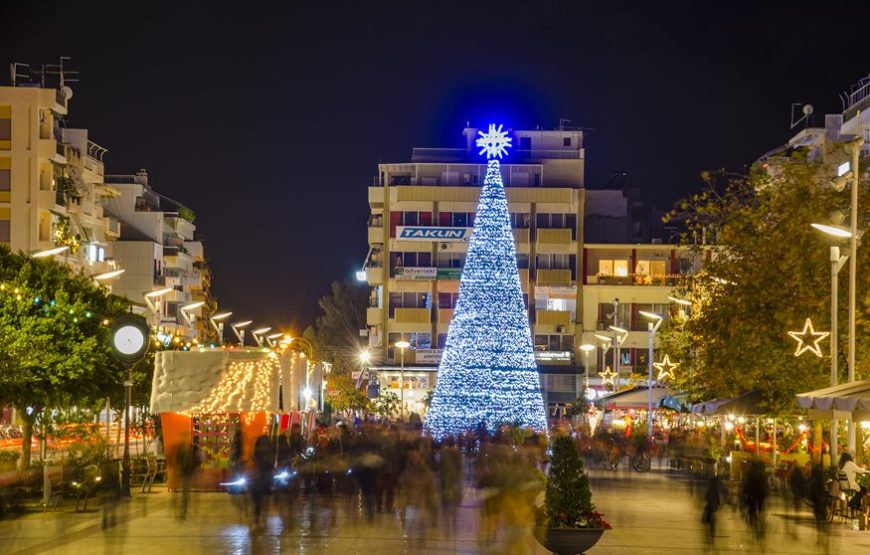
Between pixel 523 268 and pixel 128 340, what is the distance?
64.4 meters

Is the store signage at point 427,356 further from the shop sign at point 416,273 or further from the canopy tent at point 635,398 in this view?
the canopy tent at point 635,398

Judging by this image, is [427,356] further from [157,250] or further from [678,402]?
[678,402]

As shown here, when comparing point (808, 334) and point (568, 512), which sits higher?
point (808, 334)

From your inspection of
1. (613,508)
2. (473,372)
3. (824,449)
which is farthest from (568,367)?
(613,508)

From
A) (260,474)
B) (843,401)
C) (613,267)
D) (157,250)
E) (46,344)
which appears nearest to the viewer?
(843,401)

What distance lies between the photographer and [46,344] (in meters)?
38.5

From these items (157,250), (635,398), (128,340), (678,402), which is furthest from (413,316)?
(128,340)

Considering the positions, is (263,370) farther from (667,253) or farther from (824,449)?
(667,253)

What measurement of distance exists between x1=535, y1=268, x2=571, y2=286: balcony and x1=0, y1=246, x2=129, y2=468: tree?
5001 cm

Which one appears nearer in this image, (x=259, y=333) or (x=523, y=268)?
(x=259, y=333)

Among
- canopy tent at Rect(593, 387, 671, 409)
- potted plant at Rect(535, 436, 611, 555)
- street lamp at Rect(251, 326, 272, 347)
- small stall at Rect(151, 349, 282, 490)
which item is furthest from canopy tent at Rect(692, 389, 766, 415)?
street lamp at Rect(251, 326, 272, 347)

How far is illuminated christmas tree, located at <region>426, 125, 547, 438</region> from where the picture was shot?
59.3m

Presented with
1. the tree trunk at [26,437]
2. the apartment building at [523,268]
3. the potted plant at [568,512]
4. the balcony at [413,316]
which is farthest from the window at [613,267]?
the potted plant at [568,512]

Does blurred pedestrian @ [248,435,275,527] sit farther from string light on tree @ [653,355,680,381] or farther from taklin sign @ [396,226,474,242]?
taklin sign @ [396,226,474,242]
